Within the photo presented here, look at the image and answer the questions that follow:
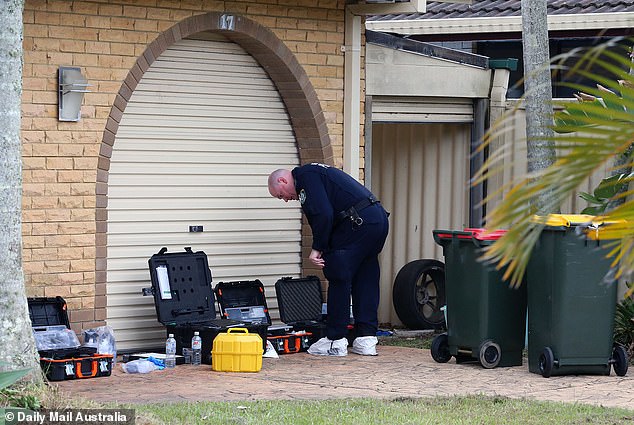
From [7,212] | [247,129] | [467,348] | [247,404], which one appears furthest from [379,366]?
[7,212]

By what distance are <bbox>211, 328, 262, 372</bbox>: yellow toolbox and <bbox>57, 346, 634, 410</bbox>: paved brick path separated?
0.10 m

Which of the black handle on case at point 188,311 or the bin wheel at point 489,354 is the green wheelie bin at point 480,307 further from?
the black handle on case at point 188,311

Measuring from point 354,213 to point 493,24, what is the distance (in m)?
5.78

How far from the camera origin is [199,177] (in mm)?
10648

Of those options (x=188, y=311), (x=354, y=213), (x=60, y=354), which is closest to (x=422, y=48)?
(x=354, y=213)

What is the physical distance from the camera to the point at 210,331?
9305 mm

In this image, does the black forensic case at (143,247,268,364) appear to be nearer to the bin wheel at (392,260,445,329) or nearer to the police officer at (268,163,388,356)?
the police officer at (268,163,388,356)

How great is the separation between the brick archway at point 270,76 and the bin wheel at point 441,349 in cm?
251

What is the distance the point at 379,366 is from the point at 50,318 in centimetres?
263

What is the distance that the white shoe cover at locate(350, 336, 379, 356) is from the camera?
32.7ft

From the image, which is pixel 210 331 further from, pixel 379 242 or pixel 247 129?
pixel 247 129

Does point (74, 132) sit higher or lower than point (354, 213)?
higher

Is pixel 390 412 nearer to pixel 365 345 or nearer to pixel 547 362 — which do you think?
pixel 547 362

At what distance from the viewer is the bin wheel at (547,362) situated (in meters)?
8.56
